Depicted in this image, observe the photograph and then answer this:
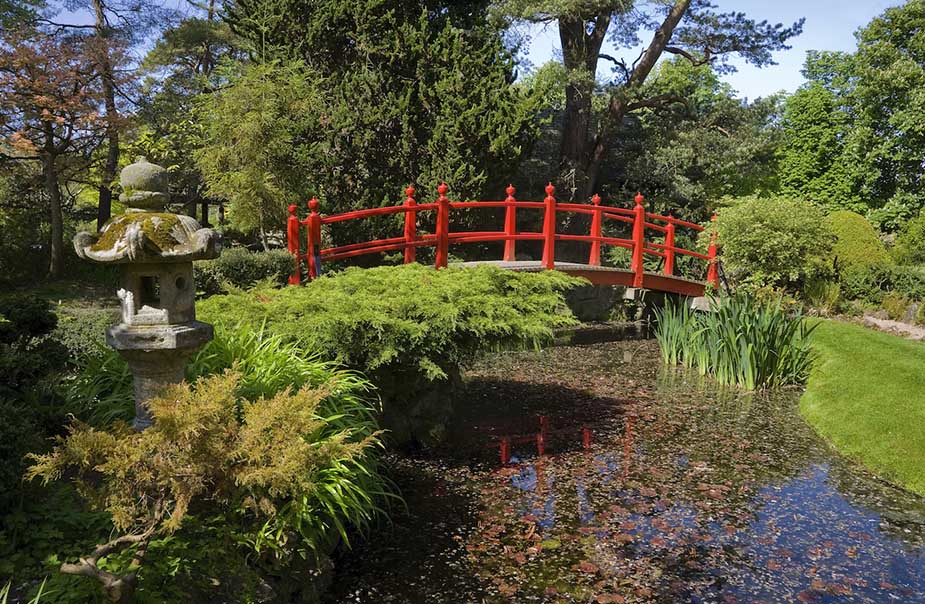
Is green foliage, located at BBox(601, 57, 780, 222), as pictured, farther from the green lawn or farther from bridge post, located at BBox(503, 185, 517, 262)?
bridge post, located at BBox(503, 185, 517, 262)

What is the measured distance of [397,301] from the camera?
631cm

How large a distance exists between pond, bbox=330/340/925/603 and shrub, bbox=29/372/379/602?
69 cm

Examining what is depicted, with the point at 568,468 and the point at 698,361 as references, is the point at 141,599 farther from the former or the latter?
the point at 698,361

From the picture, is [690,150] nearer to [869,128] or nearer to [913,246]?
[913,246]

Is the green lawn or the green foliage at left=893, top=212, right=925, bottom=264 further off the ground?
the green foliage at left=893, top=212, right=925, bottom=264

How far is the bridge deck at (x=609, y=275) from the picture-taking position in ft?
32.6

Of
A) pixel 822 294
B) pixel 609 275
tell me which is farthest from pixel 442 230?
pixel 822 294

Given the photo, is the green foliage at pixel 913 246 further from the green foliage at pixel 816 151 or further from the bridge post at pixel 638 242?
the bridge post at pixel 638 242

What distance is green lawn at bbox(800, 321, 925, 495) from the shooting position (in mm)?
6289

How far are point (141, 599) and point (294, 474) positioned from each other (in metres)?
0.89

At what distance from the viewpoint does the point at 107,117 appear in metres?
12.6

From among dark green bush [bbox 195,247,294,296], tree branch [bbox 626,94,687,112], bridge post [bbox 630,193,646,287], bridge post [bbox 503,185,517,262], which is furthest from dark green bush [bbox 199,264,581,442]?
tree branch [bbox 626,94,687,112]

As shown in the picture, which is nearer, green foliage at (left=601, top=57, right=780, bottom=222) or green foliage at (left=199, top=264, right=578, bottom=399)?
green foliage at (left=199, top=264, right=578, bottom=399)

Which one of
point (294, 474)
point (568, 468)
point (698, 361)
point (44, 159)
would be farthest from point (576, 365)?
point (44, 159)
